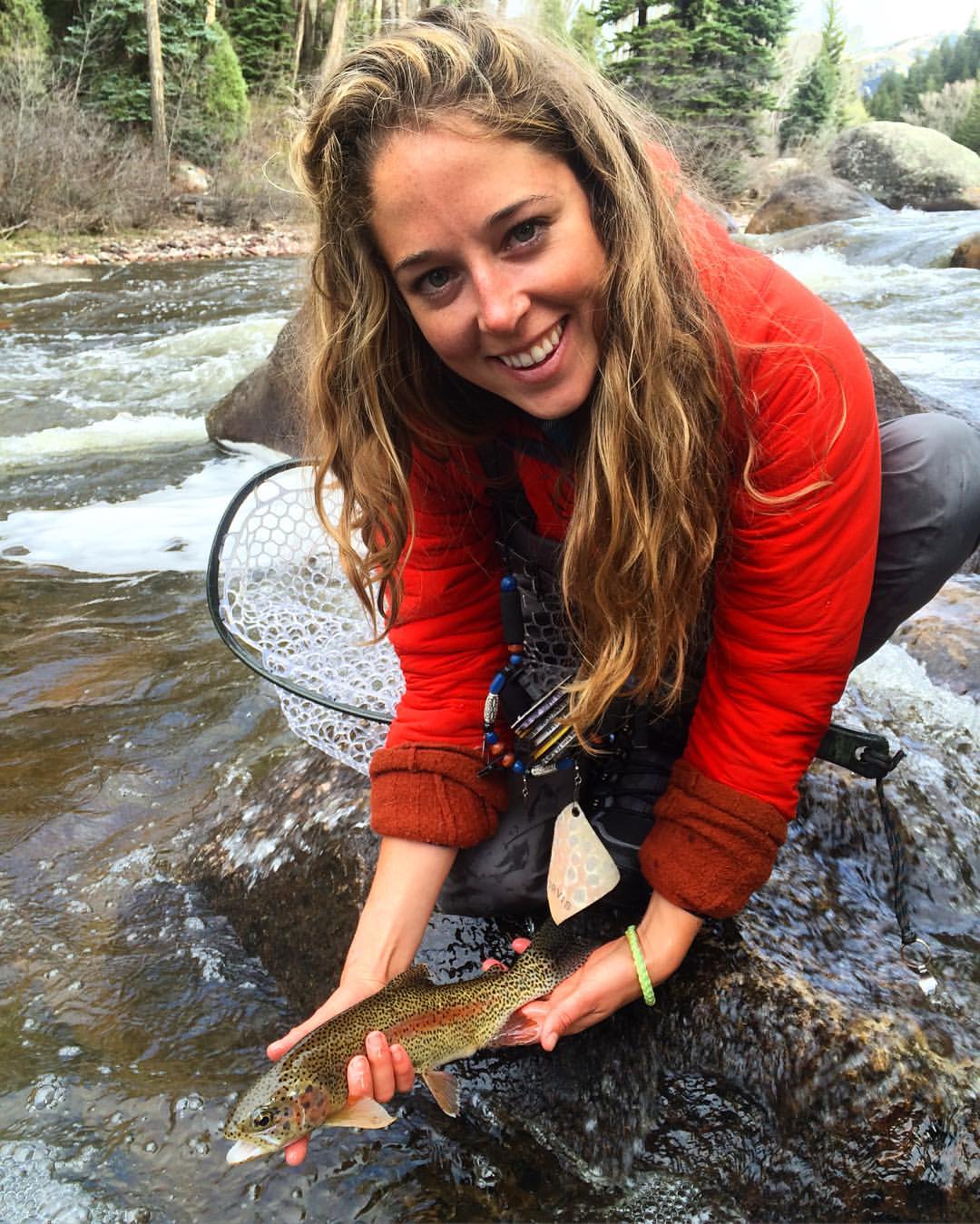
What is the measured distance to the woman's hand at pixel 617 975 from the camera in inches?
73.8

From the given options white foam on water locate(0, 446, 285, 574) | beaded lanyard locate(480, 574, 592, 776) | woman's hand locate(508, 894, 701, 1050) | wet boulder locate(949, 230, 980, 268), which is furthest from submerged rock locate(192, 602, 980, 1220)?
wet boulder locate(949, 230, 980, 268)

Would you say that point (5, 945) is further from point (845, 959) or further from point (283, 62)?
point (283, 62)

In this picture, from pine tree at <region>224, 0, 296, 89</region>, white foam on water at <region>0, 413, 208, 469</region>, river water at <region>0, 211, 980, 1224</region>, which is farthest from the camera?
pine tree at <region>224, 0, 296, 89</region>

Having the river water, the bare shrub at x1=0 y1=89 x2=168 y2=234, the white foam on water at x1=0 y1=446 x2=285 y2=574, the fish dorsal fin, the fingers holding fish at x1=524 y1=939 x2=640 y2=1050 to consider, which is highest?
the fingers holding fish at x1=524 y1=939 x2=640 y2=1050

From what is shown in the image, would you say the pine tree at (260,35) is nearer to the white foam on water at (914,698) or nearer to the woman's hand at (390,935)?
the white foam on water at (914,698)

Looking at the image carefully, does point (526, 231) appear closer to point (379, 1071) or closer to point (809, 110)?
point (379, 1071)

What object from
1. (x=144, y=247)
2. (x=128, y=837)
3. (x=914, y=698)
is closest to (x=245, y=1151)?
(x=128, y=837)

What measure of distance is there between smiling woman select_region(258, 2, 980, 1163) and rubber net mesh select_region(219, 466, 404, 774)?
58cm

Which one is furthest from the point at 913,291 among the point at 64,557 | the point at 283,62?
the point at 283,62

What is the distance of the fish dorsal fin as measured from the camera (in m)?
1.90

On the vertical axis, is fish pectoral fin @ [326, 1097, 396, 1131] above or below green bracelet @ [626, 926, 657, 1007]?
below

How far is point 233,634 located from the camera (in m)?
2.86

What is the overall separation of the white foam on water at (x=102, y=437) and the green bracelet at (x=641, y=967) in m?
6.81

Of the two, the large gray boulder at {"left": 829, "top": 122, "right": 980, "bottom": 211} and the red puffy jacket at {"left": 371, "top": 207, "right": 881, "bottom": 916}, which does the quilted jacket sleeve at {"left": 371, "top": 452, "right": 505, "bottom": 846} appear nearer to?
the red puffy jacket at {"left": 371, "top": 207, "right": 881, "bottom": 916}
